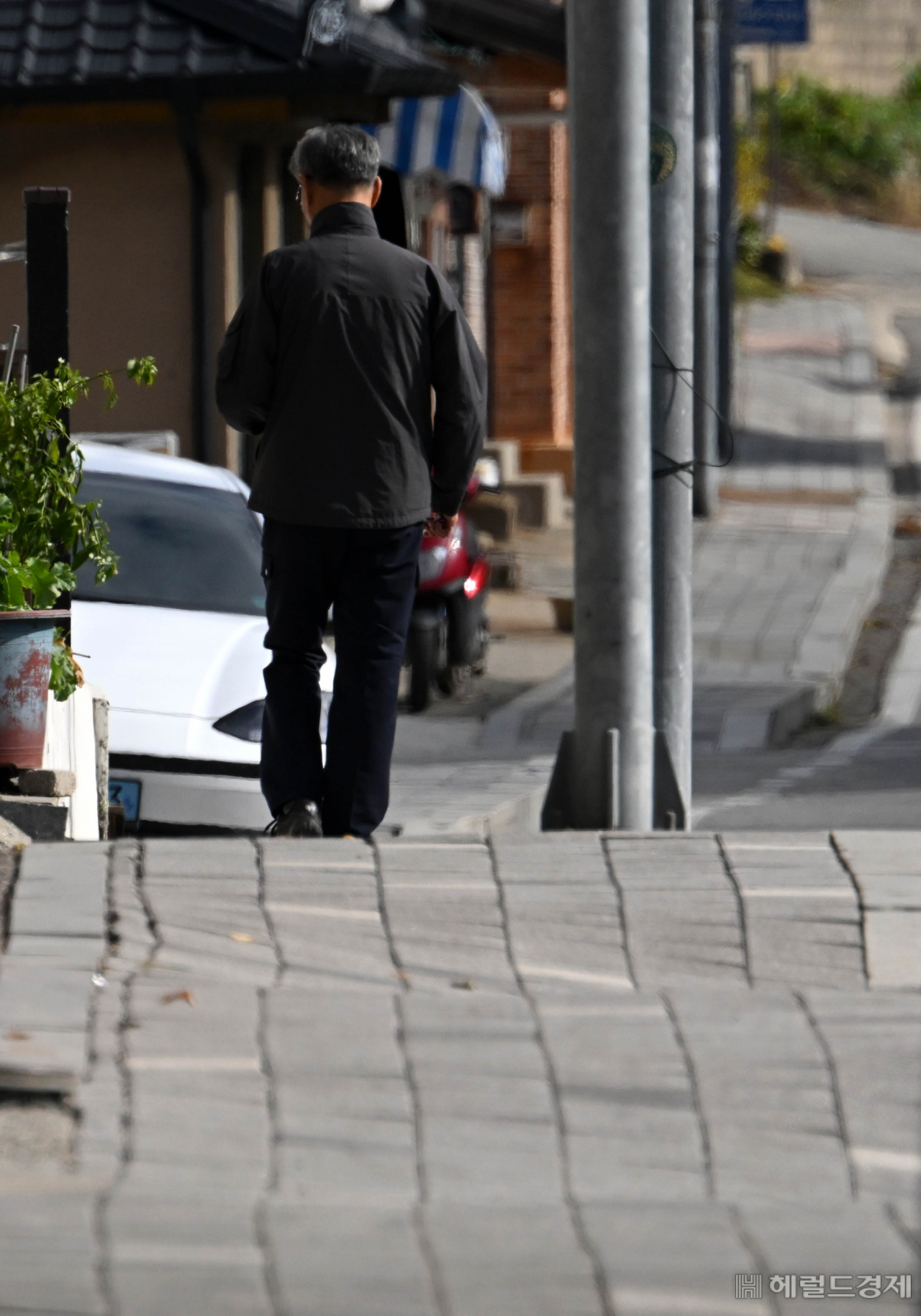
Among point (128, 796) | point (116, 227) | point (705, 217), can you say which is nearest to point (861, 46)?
point (705, 217)

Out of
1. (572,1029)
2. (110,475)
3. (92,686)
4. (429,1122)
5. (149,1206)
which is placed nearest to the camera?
(149,1206)

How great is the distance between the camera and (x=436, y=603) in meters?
10.8

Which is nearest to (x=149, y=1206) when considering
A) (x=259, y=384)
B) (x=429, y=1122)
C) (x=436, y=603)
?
(x=429, y=1122)

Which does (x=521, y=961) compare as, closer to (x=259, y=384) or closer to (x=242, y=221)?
(x=259, y=384)

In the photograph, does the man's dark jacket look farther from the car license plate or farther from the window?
the window

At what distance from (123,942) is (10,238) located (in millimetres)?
7836

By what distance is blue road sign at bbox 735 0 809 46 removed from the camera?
19.2m

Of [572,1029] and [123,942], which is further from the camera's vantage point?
[123,942]

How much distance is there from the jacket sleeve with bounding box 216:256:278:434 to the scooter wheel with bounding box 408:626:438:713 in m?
5.49

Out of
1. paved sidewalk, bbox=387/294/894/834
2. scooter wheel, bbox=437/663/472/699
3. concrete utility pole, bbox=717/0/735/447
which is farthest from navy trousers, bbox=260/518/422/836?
concrete utility pole, bbox=717/0/735/447

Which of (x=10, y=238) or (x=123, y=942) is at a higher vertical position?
(x=10, y=238)

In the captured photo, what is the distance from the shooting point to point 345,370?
4906 mm

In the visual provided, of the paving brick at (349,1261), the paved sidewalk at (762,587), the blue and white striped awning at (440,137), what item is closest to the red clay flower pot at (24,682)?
the paved sidewalk at (762,587)

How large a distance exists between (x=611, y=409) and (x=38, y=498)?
155 centimetres
